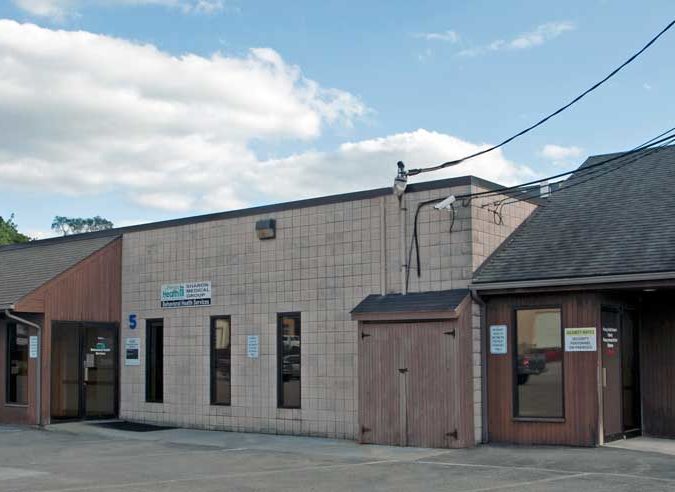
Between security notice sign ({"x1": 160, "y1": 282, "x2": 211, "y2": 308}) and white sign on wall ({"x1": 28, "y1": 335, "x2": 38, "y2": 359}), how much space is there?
294 centimetres

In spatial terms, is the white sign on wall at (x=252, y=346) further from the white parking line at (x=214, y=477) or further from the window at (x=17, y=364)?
the window at (x=17, y=364)

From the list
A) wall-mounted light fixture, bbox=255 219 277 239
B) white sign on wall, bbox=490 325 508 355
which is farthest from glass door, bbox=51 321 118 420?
white sign on wall, bbox=490 325 508 355

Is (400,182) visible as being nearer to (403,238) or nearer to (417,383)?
(403,238)

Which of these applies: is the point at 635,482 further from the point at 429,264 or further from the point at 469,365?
the point at 429,264

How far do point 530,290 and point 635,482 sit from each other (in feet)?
14.4

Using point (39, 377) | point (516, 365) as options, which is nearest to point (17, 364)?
point (39, 377)

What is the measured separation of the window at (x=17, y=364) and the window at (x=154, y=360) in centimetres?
271

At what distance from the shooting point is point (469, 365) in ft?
49.6

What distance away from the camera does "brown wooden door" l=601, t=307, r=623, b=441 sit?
14.8m

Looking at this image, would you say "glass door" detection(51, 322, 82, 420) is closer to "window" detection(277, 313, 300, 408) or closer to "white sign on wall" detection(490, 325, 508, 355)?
"window" detection(277, 313, 300, 408)

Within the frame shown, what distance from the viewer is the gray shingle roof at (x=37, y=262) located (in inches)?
795

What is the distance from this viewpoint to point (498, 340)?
15477 millimetres

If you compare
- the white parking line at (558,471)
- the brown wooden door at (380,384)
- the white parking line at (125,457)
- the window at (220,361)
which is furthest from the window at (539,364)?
the window at (220,361)

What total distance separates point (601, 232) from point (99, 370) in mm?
11819
